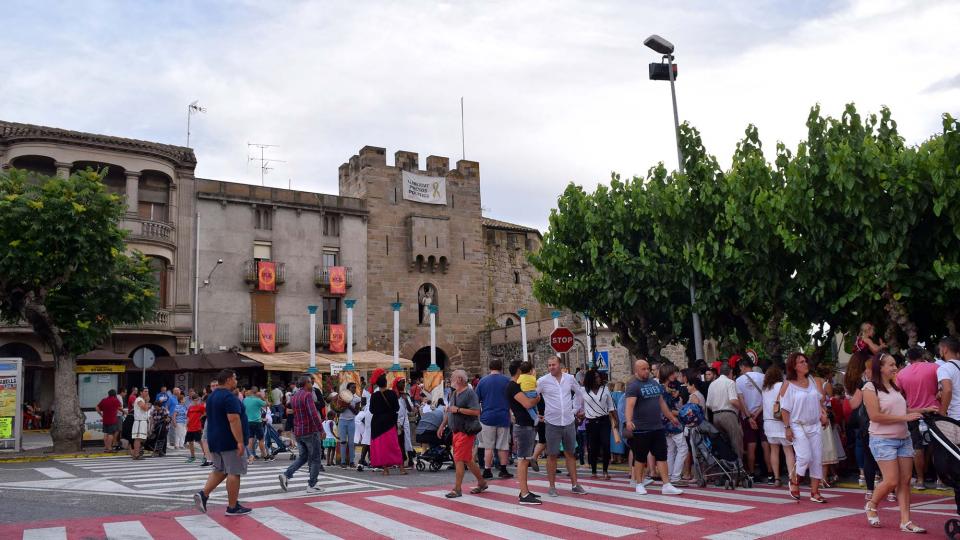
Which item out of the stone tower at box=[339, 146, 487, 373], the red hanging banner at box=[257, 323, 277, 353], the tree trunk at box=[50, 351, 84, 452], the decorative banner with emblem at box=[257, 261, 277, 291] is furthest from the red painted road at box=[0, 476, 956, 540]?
the stone tower at box=[339, 146, 487, 373]

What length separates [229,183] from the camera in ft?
122

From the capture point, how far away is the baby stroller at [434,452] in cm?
1502

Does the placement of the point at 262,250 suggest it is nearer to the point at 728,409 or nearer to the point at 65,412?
the point at 65,412

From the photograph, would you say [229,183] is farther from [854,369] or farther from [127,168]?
[854,369]

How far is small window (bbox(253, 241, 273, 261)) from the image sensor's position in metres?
37.7

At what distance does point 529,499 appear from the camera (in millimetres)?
9883

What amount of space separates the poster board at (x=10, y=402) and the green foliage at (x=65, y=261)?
4.93 feet

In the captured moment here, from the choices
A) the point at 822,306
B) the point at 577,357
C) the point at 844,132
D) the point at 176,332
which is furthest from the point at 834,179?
the point at 176,332

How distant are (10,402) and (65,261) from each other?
148 inches

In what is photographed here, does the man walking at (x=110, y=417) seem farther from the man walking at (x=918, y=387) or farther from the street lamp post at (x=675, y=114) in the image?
the man walking at (x=918, y=387)

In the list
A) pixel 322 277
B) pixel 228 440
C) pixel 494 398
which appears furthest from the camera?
pixel 322 277

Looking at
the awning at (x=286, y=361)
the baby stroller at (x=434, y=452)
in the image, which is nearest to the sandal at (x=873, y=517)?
the baby stroller at (x=434, y=452)

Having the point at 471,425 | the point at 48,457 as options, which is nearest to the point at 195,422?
the point at 48,457

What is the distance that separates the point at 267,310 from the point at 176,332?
14.5 feet
